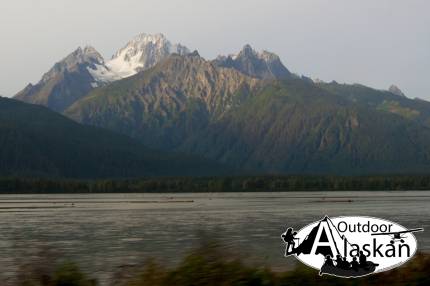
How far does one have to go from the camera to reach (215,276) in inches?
848

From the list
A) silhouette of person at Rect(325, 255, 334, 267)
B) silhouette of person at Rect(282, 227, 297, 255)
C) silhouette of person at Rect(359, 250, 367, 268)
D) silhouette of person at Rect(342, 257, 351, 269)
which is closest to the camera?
silhouette of person at Rect(282, 227, 297, 255)

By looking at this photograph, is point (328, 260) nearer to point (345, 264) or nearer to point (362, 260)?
point (345, 264)

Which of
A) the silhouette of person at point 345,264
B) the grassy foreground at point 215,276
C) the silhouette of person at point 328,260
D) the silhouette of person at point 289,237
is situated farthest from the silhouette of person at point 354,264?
the silhouette of person at point 289,237

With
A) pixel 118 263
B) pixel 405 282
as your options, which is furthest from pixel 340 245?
pixel 118 263

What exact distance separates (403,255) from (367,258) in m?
1.00

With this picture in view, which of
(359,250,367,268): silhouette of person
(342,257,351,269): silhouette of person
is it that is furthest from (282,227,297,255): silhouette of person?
(359,250,367,268): silhouette of person

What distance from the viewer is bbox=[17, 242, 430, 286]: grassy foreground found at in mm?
21609

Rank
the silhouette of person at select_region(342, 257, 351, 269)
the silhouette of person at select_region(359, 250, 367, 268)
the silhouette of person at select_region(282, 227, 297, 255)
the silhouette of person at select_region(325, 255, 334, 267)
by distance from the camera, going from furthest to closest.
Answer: the silhouette of person at select_region(342, 257, 351, 269) → the silhouette of person at select_region(325, 255, 334, 267) → the silhouette of person at select_region(359, 250, 367, 268) → the silhouette of person at select_region(282, 227, 297, 255)

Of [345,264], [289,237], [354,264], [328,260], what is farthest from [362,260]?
[289,237]

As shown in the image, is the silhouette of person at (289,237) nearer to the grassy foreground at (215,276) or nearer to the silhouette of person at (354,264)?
the grassy foreground at (215,276)

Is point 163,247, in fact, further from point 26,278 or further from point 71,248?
point 26,278

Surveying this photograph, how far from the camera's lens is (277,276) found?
22547 millimetres

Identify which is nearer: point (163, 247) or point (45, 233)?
point (163, 247)

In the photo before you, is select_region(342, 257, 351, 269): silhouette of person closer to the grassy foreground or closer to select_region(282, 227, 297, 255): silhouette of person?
the grassy foreground
